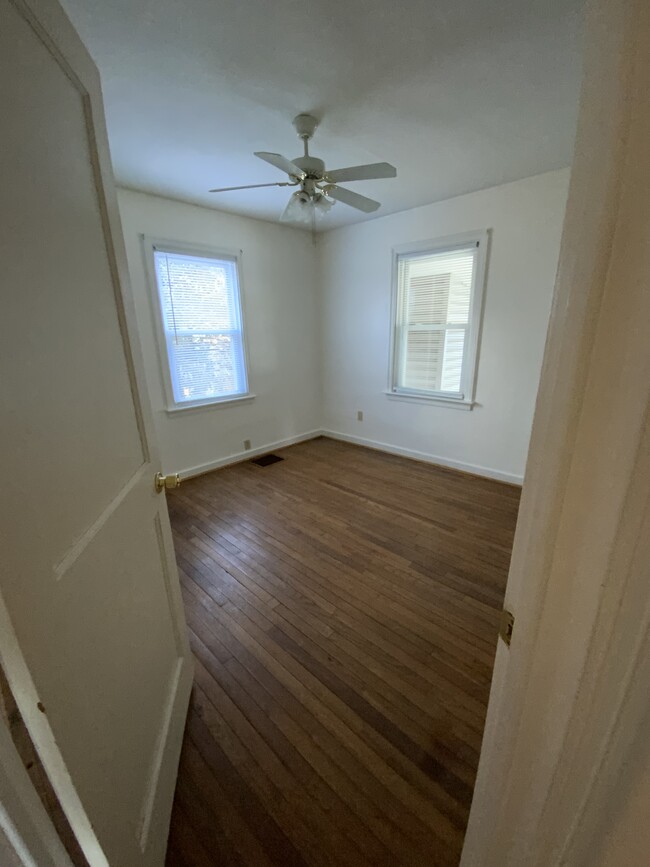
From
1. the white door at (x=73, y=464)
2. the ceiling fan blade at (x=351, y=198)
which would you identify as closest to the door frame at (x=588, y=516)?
A: the white door at (x=73, y=464)

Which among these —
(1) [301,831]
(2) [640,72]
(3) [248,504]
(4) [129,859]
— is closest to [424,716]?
(1) [301,831]

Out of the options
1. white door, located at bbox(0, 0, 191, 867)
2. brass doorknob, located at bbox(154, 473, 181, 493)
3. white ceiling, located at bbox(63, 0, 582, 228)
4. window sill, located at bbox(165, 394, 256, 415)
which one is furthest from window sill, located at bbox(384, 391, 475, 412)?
white door, located at bbox(0, 0, 191, 867)

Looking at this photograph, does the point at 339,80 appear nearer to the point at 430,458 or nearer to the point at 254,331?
the point at 254,331

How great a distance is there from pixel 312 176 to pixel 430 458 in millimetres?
2846

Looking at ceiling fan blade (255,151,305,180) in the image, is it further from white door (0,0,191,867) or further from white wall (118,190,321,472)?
white wall (118,190,321,472)

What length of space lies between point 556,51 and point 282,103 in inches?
48.7

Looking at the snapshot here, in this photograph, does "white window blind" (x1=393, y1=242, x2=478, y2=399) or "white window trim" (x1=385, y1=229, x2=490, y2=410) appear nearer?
"white window trim" (x1=385, y1=229, x2=490, y2=410)

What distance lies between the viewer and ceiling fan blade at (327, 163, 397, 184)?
72.3 inches

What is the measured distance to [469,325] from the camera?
3.17 m

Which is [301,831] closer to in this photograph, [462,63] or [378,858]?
[378,858]

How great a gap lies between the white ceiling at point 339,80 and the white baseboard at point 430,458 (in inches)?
98.6

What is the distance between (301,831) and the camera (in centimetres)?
103

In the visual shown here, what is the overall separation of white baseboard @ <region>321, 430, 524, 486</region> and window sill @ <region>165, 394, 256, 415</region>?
1.37 m

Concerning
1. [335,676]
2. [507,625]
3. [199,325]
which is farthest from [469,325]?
[507,625]
